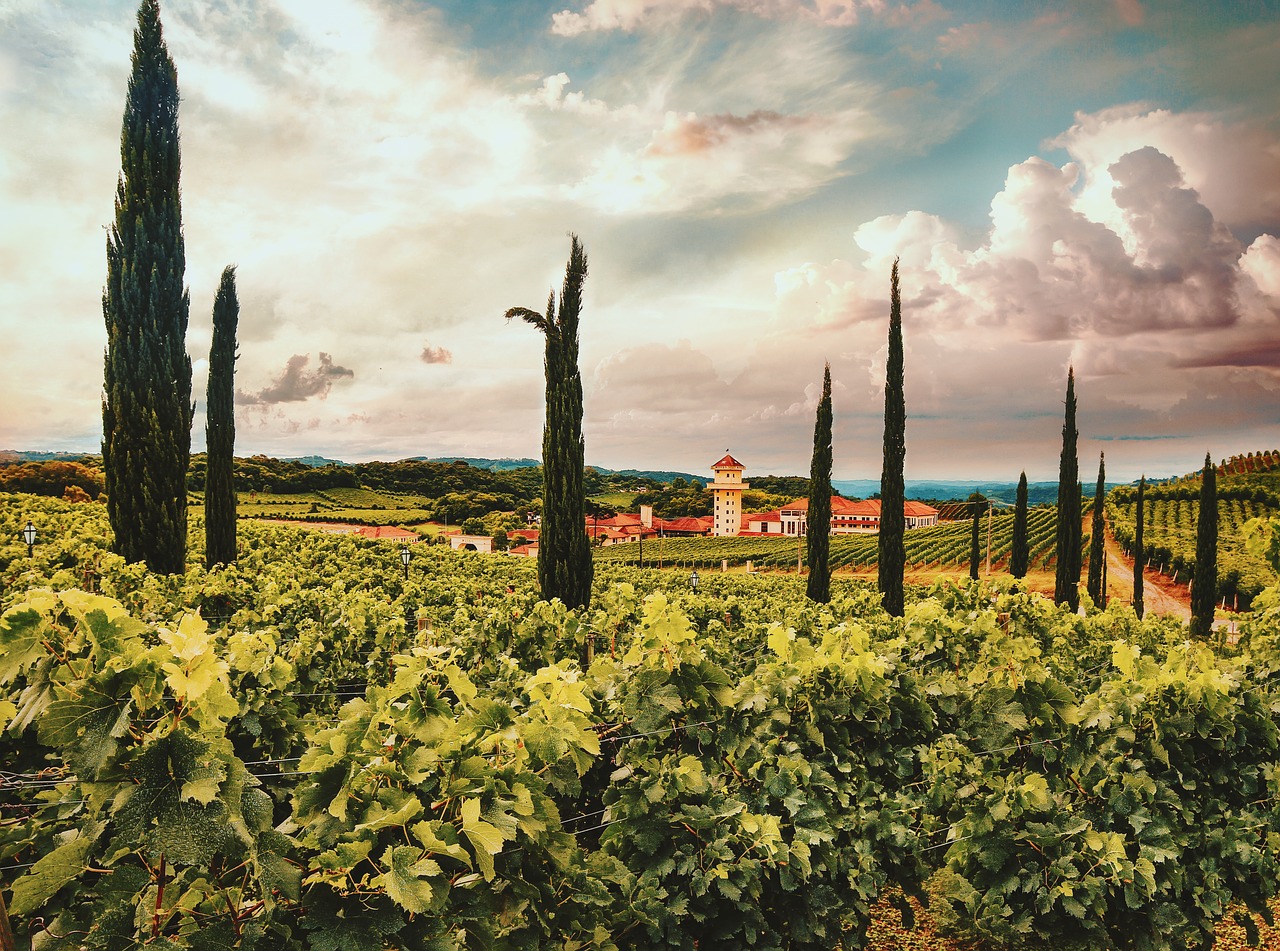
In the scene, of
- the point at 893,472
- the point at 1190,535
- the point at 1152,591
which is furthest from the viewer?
the point at 1190,535

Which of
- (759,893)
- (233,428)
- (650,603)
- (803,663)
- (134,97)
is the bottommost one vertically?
(759,893)

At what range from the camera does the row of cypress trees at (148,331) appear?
11.5m

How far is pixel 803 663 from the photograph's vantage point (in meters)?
3.22

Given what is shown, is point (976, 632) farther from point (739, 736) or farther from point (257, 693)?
point (257, 693)

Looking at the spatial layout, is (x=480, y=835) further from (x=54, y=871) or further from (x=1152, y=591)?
(x=1152, y=591)

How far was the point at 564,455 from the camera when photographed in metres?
12.0

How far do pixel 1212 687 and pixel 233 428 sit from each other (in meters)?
17.7

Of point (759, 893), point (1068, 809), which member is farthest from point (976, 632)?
point (759, 893)

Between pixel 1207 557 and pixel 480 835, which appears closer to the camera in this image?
pixel 480 835

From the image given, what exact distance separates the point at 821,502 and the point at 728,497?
75341mm

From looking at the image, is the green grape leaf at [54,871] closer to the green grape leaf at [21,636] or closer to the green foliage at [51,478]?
the green grape leaf at [21,636]

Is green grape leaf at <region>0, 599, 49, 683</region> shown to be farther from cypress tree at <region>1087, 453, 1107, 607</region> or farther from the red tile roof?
the red tile roof

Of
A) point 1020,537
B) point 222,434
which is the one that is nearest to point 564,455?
point 222,434

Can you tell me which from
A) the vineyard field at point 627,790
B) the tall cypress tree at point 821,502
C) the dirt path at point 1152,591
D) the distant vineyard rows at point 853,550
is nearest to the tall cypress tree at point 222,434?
the vineyard field at point 627,790
